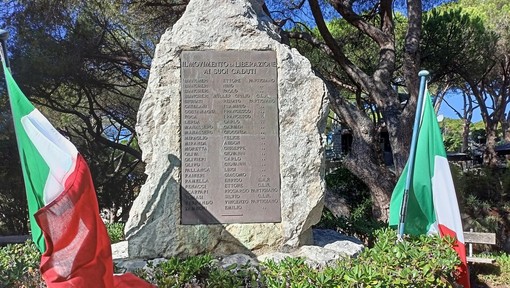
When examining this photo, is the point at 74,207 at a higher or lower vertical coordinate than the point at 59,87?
lower

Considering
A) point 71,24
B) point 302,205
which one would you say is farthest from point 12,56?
point 302,205

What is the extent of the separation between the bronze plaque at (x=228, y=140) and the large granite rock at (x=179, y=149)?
0.07 metres

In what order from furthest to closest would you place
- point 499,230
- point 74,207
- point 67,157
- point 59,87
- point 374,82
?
point 59,87, point 499,230, point 374,82, point 67,157, point 74,207

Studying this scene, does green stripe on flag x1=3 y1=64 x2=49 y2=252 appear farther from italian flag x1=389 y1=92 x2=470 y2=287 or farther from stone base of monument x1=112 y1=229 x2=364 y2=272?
italian flag x1=389 y1=92 x2=470 y2=287

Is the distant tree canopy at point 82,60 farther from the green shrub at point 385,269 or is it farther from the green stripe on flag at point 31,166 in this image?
the green shrub at point 385,269

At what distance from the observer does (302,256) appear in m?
4.54

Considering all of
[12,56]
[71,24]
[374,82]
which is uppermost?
[71,24]

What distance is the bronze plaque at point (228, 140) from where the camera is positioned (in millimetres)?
4750

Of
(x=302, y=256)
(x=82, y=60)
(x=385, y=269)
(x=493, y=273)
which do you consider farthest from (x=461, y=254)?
(x=82, y=60)

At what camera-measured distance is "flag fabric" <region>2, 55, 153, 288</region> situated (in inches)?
123

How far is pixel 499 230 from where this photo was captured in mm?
11625

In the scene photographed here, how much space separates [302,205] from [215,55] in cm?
161

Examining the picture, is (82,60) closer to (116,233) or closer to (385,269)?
(116,233)

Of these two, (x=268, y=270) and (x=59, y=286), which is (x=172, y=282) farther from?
(x=59, y=286)
